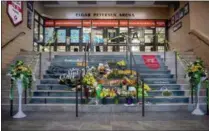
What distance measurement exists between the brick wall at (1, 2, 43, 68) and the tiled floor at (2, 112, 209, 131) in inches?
142

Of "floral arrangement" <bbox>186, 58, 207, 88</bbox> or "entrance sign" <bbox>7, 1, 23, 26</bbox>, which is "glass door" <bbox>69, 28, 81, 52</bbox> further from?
"floral arrangement" <bbox>186, 58, 207, 88</bbox>

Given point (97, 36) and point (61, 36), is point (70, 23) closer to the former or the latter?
point (61, 36)

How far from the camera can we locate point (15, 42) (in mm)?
10523

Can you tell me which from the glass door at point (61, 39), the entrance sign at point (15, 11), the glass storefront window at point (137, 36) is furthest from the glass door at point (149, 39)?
the entrance sign at point (15, 11)

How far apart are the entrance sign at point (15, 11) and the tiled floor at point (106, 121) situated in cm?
485

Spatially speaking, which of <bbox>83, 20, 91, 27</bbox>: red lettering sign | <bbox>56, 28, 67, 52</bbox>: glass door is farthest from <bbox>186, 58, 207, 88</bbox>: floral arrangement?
<bbox>56, 28, 67, 52</bbox>: glass door

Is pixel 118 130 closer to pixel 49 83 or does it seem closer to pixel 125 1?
pixel 49 83

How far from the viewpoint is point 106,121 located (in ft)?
18.2

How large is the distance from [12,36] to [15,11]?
108 cm

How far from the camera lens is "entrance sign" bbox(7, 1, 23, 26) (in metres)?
9.88

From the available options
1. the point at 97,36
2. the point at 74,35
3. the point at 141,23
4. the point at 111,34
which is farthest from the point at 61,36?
the point at 141,23

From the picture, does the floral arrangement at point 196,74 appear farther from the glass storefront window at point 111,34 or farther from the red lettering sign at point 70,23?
the red lettering sign at point 70,23

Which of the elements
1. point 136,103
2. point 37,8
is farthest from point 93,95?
point 37,8

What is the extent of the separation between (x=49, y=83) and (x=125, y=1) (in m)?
8.85
